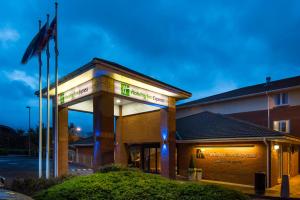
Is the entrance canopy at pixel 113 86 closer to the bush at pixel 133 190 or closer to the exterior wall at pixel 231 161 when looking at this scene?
the exterior wall at pixel 231 161

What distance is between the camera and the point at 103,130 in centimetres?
1290

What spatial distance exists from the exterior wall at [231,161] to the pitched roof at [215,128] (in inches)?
26.5

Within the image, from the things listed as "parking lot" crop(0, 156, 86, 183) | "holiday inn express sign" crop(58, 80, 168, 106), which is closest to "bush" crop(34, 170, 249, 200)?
"holiday inn express sign" crop(58, 80, 168, 106)

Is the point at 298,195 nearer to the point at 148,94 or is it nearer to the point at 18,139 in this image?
the point at 148,94

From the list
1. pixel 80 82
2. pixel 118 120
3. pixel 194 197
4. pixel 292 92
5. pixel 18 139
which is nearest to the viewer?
pixel 194 197

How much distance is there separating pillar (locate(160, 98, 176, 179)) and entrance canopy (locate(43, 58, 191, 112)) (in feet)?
1.82

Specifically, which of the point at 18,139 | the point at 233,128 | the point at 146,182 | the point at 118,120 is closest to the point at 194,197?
the point at 146,182

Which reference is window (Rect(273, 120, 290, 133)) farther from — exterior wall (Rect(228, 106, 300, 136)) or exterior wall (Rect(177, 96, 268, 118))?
exterior wall (Rect(177, 96, 268, 118))

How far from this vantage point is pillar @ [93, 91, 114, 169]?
12.9m

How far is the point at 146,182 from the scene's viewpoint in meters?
8.30

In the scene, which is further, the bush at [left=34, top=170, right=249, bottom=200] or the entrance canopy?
the entrance canopy

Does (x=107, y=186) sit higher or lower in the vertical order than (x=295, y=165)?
higher

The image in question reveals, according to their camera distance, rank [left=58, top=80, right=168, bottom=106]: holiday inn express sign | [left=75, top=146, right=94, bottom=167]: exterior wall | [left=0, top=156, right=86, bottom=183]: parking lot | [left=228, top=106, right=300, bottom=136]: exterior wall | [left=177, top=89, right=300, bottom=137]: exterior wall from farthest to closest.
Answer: [left=75, top=146, right=94, bottom=167]: exterior wall, [left=177, top=89, right=300, bottom=137]: exterior wall, [left=228, top=106, right=300, bottom=136]: exterior wall, [left=0, top=156, right=86, bottom=183]: parking lot, [left=58, top=80, right=168, bottom=106]: holiday inn express sign

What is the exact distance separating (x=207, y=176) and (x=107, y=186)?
509 inches
